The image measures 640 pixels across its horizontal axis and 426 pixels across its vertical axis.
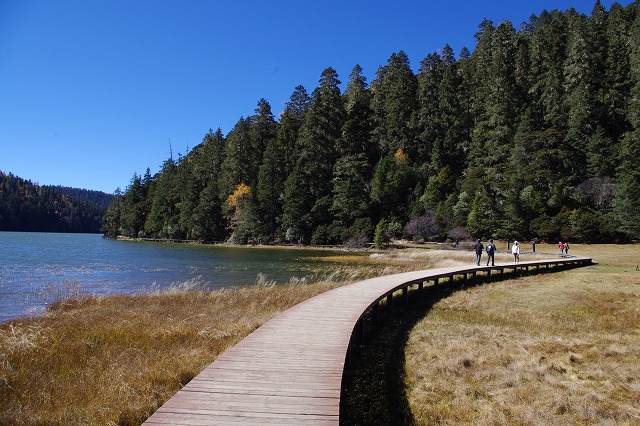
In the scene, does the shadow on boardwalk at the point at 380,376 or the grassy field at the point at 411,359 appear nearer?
the grassy field at the point at 411,359

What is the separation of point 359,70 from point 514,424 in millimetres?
104487

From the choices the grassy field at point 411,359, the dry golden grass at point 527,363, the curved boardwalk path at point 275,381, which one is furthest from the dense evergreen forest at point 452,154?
the curved boardwalk path at point 275,381

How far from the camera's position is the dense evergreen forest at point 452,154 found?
58125 millimetres

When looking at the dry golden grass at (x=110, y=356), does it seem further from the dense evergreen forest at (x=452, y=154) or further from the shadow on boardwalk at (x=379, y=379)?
the dense evergreen forest at (x=452, y=154)

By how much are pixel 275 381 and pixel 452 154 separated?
261ft

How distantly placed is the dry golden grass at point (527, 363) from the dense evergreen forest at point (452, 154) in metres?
45.9

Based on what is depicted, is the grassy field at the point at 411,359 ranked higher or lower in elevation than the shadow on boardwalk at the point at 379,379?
higher

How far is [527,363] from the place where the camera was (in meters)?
8.60

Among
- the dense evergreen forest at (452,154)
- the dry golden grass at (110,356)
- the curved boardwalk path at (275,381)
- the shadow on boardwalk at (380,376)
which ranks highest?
the dense evergreen forest at (452,154)

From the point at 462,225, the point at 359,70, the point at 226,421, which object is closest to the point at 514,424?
the point at 226,421

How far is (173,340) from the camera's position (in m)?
10.1

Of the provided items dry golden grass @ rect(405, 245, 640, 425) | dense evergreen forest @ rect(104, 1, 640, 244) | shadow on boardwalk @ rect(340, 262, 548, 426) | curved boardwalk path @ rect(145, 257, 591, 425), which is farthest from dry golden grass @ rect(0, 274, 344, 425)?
dense evergreen forest @ rect(104, 1, 640, 244)

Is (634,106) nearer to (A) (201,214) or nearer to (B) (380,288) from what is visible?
(B) (380,288)

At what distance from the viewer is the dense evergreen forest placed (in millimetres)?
58125
